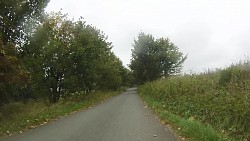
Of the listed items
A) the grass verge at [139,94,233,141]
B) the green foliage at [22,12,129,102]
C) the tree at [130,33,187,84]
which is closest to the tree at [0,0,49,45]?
the green foliage at [22,12,129,102]

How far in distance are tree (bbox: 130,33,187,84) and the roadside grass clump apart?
34931 mm

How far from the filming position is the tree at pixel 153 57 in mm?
53906

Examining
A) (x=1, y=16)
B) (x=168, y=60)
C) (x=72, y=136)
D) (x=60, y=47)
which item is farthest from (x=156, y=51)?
(x=72, y=136)

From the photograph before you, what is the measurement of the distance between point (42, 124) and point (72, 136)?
15.4 feet

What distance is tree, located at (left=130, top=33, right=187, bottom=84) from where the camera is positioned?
53.9 metres

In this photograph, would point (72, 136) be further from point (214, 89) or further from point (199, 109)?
point (214, 89)

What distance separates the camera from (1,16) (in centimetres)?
1728

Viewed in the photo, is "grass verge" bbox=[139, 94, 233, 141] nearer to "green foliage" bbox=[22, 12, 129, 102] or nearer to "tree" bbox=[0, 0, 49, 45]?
"tree" bbox=[0, 0, 49, 45]

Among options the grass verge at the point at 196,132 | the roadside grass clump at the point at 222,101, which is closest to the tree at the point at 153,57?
the roadside grass clump at the point at 222,101

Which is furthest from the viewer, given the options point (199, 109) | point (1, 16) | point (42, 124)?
point (1, 16)

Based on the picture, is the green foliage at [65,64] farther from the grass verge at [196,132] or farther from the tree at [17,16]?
the grass verge at [196,132]

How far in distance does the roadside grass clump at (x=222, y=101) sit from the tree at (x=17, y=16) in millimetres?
9608

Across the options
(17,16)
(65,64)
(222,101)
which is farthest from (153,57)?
(222,101)

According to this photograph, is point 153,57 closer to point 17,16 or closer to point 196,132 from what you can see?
point 17,16
